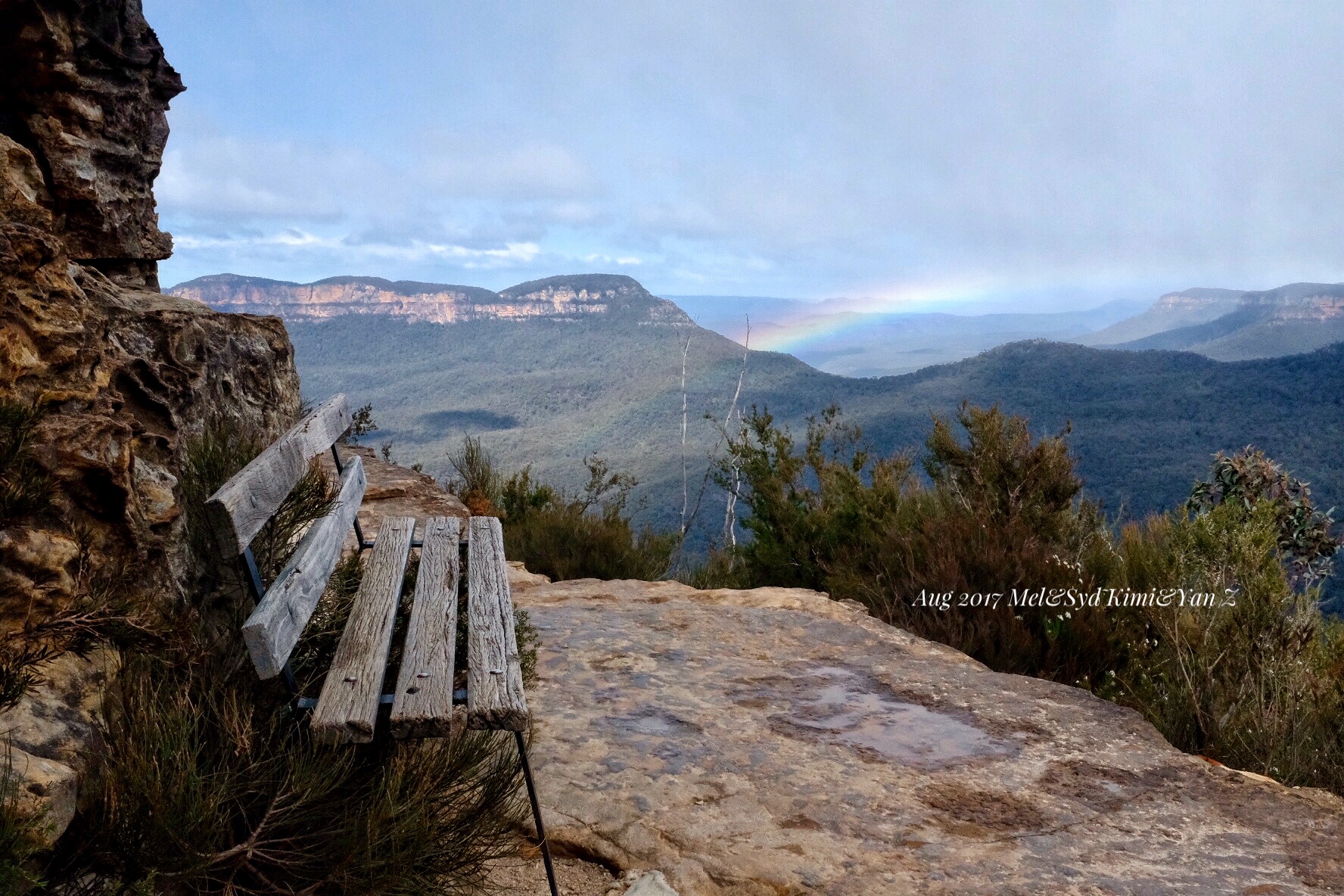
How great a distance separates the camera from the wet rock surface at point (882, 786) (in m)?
2.24

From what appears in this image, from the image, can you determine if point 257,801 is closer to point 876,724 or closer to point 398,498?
point 876,724

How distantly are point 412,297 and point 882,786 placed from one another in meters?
81.9

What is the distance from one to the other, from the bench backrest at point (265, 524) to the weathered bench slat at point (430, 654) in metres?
0.25

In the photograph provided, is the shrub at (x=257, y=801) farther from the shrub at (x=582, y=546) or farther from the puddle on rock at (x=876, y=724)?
the shrub at (x=582, y=546)

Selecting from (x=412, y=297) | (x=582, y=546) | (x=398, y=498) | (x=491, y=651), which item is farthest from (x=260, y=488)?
(x=412, y=297)

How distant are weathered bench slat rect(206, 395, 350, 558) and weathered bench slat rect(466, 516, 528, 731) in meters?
0.59

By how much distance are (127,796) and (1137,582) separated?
5.18 meters

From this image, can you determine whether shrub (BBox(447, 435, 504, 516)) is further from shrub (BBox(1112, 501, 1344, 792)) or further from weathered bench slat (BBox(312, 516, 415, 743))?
shrub (BBox(1112, 501, 1344, 792))

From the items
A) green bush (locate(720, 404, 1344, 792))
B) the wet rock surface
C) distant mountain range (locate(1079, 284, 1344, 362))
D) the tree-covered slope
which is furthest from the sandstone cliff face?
distant mountain range (locate(1079, 284, 1344, 362))

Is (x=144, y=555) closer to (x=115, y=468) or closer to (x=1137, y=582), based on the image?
(x=115, y=468)

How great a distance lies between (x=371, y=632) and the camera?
2.21m

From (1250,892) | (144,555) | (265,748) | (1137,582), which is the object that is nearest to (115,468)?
(144,555)

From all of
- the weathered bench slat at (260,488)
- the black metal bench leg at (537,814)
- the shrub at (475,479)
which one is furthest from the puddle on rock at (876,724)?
the shrub at (475,479)

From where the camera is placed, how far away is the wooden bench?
175cm
